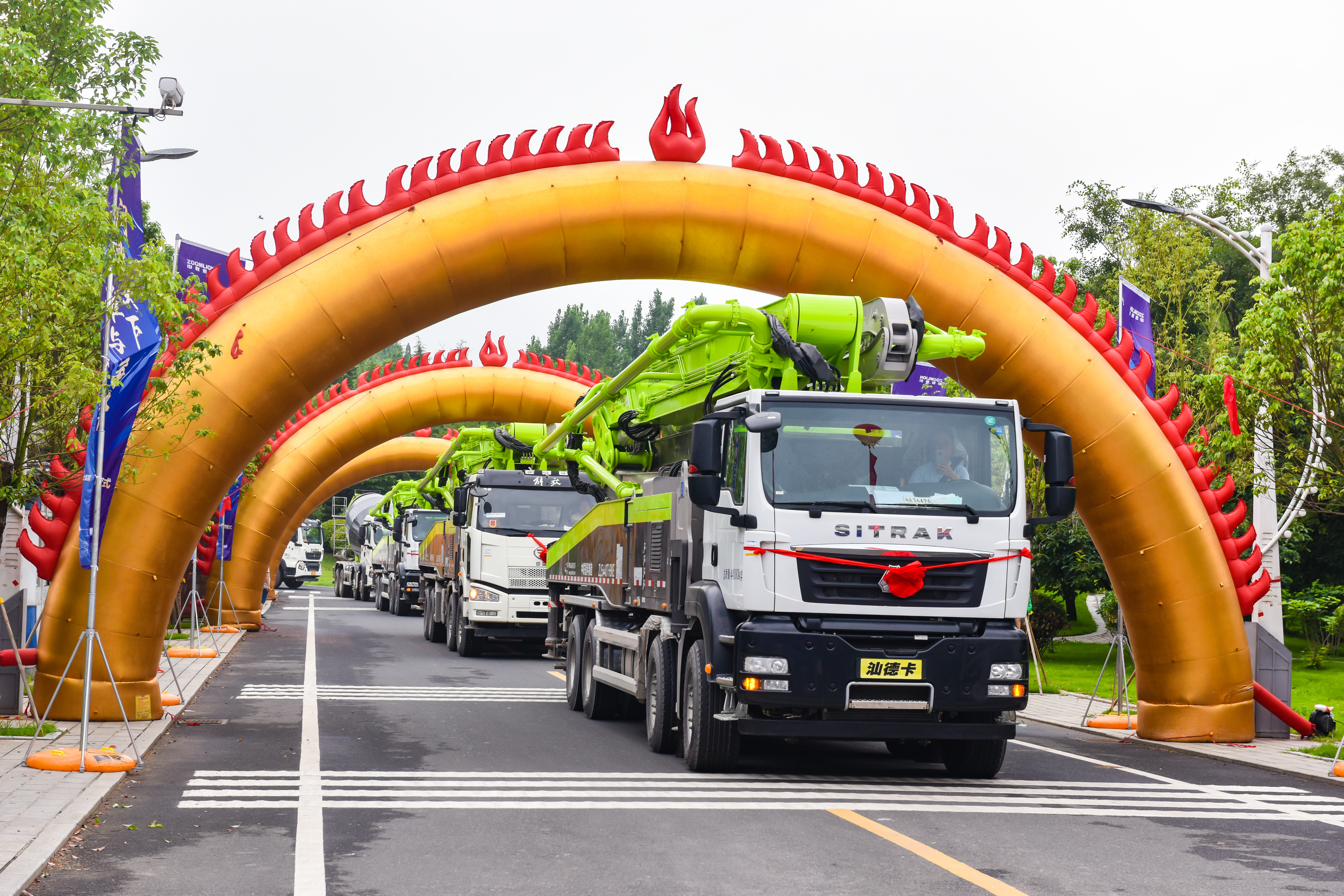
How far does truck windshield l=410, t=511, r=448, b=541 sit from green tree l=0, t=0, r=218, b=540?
74.8 ft

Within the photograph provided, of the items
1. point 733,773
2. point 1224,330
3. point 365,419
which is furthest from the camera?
point 1224,330

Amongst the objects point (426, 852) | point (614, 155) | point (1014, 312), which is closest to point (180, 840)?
point (426, 852)

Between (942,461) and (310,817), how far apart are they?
5194 mm

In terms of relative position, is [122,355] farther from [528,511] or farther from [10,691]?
[528,511]

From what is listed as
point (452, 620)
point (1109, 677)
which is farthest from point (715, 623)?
point (452, 620)

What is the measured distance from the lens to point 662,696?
39.8 feet

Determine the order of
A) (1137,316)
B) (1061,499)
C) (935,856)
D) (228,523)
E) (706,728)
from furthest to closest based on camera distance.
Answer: (228,523), (1137,316), (706,728), (1061,499), (935,856)

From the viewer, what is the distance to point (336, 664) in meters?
22.1

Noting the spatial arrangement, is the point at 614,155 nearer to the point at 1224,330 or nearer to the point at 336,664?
the point at 336,664

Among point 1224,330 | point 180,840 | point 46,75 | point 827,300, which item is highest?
point 1224,330

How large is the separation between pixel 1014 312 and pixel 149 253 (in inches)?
325

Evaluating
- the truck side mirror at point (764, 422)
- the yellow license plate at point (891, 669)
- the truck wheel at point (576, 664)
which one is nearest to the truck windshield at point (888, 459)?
the truck side mirror at point (764, 422)

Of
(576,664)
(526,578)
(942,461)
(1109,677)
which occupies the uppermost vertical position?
(942,461)

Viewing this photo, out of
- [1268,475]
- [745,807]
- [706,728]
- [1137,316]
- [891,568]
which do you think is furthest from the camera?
[1137,316]
